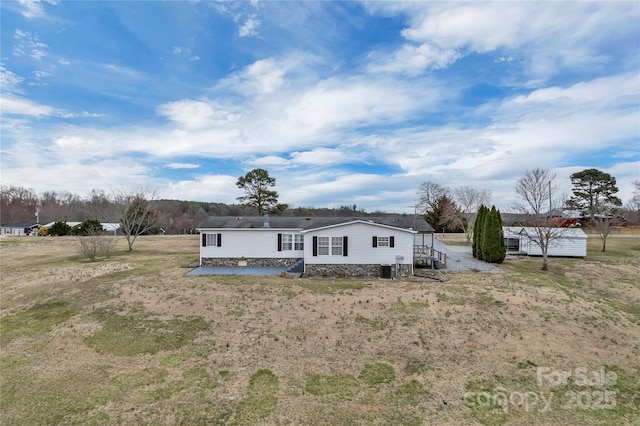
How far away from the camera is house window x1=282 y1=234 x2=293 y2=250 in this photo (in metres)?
20.0

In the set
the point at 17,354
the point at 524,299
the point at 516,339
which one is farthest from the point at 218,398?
the point at 524,299

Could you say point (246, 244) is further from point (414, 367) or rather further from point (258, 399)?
point (414, 367)

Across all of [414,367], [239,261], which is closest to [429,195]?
[239,261]

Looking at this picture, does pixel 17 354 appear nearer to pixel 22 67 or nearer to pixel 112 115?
pixel 22 67

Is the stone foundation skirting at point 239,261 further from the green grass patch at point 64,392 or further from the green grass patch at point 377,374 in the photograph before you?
the green grass patch at point 377,374

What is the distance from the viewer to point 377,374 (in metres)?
7.48

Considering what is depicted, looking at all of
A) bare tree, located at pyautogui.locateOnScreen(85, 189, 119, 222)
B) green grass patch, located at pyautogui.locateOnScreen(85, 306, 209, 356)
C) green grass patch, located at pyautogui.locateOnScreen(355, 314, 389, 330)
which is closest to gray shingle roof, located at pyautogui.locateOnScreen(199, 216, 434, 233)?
green grass patch, located at pyautogui.locateOnScreen(85, 306, 209, 356)

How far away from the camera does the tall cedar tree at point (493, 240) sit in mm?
21094

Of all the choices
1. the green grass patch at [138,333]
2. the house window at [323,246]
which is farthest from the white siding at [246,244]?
the green grass patch at [138,333]

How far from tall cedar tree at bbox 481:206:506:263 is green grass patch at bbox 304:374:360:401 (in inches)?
707

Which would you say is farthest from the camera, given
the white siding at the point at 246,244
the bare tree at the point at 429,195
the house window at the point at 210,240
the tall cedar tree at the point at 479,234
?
the bare tree at the point at 429,195

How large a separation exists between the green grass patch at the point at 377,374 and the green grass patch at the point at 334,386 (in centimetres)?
29

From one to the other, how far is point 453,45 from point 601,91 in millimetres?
9054

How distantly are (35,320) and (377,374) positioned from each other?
12152mm
